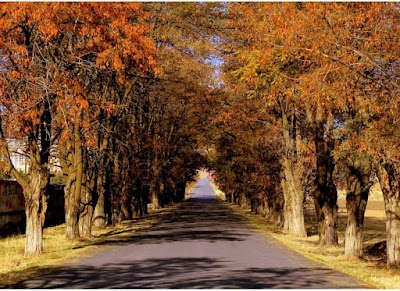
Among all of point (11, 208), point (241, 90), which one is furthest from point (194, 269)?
point (241, 90)

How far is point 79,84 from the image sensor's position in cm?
2016

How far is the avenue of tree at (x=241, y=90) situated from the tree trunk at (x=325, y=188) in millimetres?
57

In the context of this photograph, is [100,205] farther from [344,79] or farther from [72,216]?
[344,79]

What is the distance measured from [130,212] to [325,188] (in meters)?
21.1

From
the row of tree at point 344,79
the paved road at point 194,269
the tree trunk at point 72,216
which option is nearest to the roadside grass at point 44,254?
the tree trunk at point 72,216

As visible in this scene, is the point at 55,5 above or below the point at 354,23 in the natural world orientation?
above

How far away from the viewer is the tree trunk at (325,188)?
26.0 metres

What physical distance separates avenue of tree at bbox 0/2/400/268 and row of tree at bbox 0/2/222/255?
0.21 ft

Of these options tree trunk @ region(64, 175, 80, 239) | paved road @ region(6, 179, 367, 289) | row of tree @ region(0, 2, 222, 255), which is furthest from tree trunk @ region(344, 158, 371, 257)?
tree trunk @ region(64, 175, 80, 239)

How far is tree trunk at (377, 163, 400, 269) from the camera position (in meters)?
17.7

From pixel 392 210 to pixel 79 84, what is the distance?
10230 millimetres

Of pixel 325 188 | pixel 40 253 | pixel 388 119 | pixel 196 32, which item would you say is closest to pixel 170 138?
pixel 196 32

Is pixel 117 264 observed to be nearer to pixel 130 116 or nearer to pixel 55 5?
pixel 55 5

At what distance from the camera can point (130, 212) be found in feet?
147
